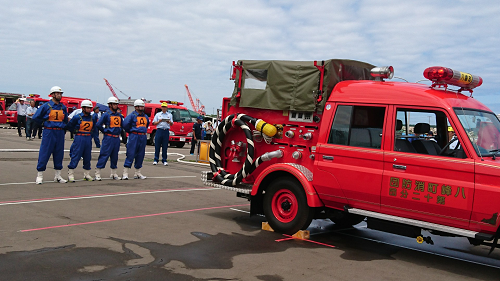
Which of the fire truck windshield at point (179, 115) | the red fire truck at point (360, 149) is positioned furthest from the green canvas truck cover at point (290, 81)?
the fire truck windshield at point (179, 115)

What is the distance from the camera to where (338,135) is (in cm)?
713

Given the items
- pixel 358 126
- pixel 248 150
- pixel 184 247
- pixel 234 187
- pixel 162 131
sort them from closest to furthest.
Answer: pixel 184 247 < pixel 358 126 < pixel 248 150 < pixel 234 187 < pixel 162 131

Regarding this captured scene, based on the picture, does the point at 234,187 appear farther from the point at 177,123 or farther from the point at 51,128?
the point at 177,123

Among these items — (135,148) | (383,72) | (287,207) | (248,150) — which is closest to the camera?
(383,72)

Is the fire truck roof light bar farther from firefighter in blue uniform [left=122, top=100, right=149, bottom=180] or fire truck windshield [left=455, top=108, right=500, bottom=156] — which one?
firefighter in blue uniform [left=122, top=100, right=149, bottom=180]

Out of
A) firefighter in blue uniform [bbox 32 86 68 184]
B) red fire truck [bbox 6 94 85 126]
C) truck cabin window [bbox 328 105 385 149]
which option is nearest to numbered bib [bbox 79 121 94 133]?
firefighter in blue uniform [bbox 32 86 68 184]

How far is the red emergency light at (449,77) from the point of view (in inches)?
258

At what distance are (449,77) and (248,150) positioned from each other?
334 cm

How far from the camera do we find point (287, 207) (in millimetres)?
7648

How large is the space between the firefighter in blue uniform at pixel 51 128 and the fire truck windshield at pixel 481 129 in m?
8.80

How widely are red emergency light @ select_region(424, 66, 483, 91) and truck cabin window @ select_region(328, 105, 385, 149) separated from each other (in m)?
0.81

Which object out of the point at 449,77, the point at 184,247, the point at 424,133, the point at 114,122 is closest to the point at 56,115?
the point at 114,122

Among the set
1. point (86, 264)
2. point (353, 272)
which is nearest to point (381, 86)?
point (353, 272)

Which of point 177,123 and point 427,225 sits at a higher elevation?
point 177,123
